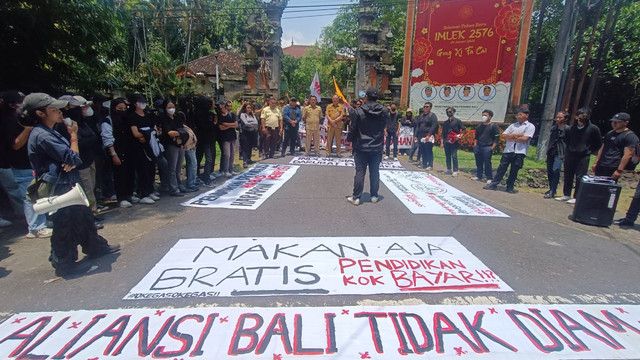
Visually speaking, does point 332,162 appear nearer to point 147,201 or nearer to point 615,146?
point 147,201

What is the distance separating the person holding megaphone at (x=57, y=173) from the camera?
9.96ft

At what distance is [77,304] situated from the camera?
2.74 m

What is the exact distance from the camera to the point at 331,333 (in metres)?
2.44

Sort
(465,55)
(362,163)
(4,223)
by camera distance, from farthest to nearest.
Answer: (465,55), (362,163), (4,223)

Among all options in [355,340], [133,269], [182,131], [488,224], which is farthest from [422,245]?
[182,131]

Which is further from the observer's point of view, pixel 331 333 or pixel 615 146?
pixel 615 146

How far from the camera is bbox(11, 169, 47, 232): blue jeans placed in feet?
13.6

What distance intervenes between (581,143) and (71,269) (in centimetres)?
825

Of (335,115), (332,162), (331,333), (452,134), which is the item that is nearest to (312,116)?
(335,115)

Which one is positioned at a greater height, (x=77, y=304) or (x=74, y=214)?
(x=74, y=214)

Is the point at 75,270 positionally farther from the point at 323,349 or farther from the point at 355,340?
the point at 355,340

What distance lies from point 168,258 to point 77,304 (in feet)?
3.03

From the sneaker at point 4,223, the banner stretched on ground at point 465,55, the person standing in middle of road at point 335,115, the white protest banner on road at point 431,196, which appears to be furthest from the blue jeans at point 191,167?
the banner stretched on ground at point 465,55

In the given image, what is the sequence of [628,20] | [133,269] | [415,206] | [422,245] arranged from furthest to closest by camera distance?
[628,20], [415,206], [422,245], [133,269]
